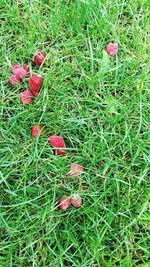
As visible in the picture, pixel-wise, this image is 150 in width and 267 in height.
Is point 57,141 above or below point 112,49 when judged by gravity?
below

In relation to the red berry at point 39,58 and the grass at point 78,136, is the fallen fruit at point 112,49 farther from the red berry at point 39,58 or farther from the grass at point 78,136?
the red berry at point 39,58

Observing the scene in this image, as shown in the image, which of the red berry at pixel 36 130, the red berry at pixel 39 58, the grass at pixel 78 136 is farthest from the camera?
the red berry at pixel 39 58

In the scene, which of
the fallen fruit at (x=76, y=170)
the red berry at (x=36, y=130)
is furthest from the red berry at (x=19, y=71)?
the fallen fruit at (x=76, y=170)

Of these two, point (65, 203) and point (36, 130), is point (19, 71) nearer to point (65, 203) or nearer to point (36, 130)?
point (36, 130)

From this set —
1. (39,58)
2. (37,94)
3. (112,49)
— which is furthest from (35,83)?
(112,49)

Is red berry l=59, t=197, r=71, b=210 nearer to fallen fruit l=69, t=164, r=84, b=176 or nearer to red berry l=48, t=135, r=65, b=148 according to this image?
fallen fruit l=69, t=164, r=84, b=176

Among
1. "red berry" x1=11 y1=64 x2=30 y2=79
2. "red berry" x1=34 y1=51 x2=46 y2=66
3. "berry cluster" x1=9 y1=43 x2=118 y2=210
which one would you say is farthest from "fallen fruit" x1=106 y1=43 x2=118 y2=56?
"red berry" x1=11 y1=64 x2=30 y2=79
